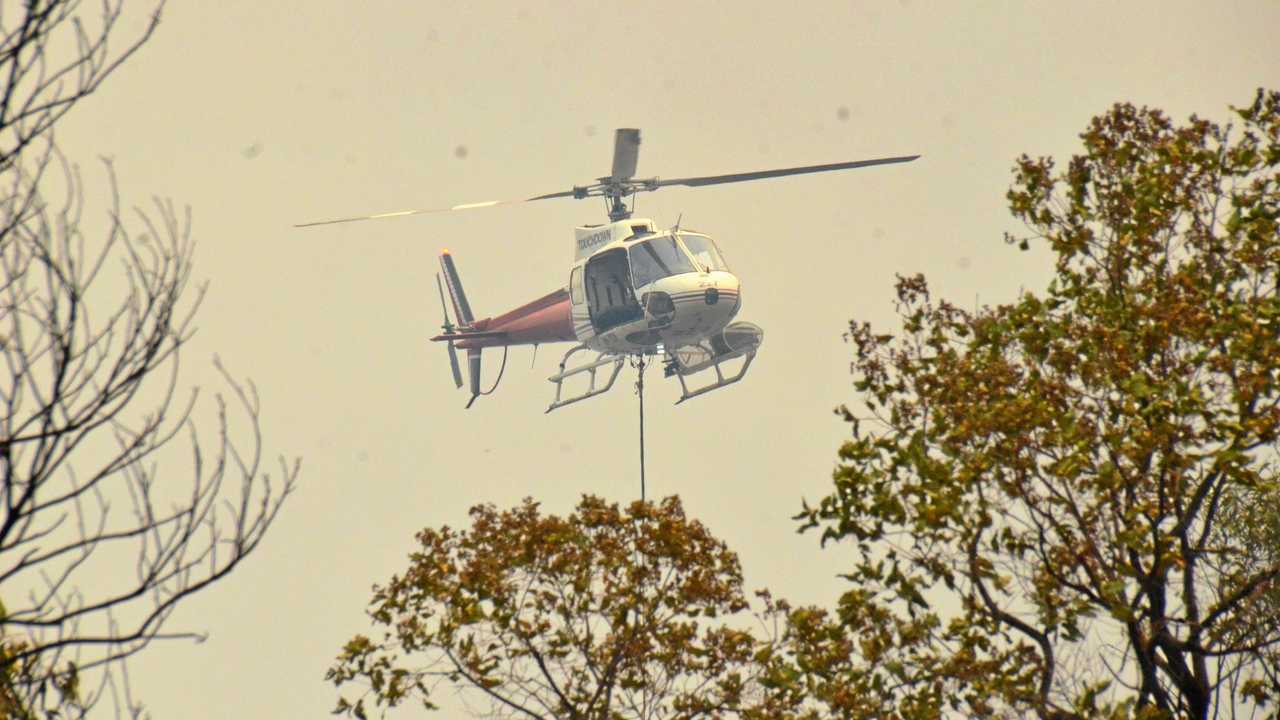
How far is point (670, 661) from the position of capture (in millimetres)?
22328

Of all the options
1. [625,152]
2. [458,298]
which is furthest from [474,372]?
[625,152]

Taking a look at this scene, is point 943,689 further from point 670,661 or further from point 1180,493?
point 670,661

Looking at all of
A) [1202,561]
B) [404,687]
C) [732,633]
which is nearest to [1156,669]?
[1202,561]

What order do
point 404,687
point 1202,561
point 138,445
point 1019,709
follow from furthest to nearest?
point 404,687 < point 1202,561 < point 1019,709 < point 138,445

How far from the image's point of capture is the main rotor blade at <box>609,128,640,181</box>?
5122 cm

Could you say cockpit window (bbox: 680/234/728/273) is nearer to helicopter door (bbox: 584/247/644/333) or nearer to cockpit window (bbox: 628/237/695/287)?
cockpit window (bbox: 628/237/695/287)

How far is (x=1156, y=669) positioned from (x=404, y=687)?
376 inches

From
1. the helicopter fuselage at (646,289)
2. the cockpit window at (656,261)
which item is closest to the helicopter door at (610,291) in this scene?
the helicopter fuselage at (646,289)

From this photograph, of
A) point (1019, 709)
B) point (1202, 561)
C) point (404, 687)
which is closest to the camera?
point (1019, 709)

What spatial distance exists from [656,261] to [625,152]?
16.1ft

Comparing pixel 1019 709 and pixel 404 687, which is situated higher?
pixel 404 687

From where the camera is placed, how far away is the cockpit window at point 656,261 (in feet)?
160

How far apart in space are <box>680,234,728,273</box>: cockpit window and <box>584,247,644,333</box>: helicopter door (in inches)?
67.6

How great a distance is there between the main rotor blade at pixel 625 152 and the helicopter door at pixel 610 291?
129 inches
